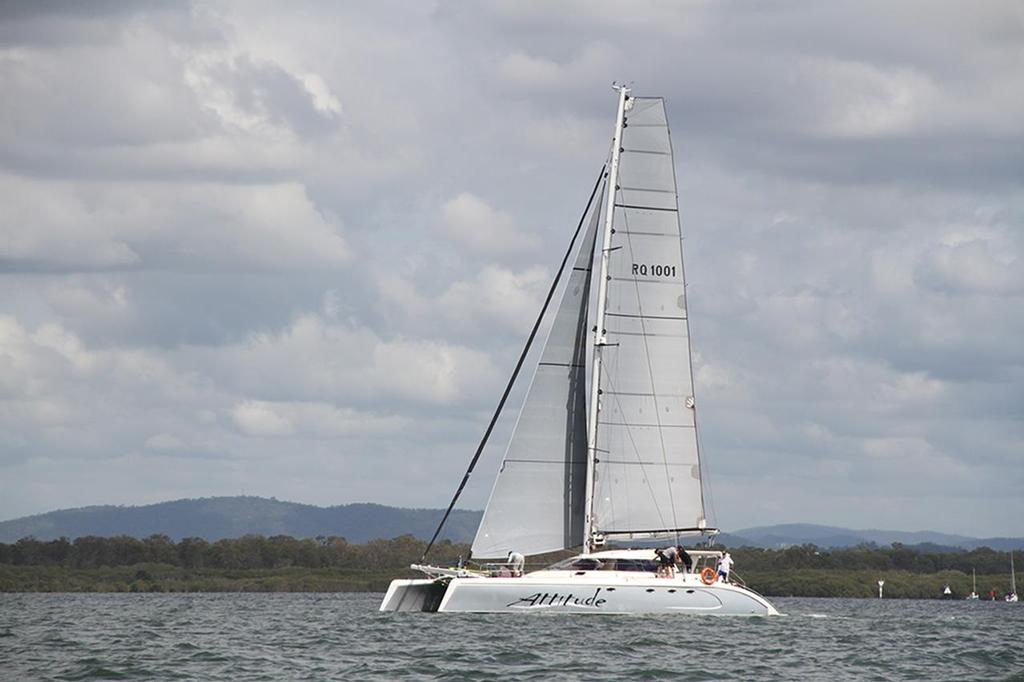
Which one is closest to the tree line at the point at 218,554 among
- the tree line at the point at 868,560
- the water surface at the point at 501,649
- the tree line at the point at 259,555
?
the tree line at the point at 259,555

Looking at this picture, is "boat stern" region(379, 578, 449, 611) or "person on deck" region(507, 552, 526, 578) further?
"boat stern" region(379, 578, 449, 611)

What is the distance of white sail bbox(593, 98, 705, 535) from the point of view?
57.6m

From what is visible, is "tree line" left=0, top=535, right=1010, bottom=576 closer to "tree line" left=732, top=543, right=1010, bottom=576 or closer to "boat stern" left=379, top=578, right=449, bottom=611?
"tree line" left=732, top=543, right=1010, bottom=576

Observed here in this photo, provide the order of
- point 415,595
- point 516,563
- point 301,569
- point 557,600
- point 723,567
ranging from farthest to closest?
point 301,569 → point 415,595 → point 723,567 → point 516,563 → point 557,600

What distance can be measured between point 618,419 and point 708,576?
6142 millimetres

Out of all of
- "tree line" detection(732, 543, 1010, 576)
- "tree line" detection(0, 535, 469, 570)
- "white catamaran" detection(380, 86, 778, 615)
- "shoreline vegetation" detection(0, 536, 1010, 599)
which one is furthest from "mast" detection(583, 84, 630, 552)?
"tree line" detection(732, 543, 1010, 576)

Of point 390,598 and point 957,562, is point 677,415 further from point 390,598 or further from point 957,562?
point 957,562

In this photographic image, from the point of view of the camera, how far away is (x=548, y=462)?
56.8 metres

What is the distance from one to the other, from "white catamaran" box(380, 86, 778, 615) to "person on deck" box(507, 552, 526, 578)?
0.70 feet

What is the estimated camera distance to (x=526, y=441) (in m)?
56.6

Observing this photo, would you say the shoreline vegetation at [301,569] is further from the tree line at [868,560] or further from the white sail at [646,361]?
the white sail at [646,361]

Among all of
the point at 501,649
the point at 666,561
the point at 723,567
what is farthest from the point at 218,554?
the point at 501,649

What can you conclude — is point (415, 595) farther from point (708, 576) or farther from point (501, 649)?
point (501, 649)

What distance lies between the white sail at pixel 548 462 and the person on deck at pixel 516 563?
0.35m
